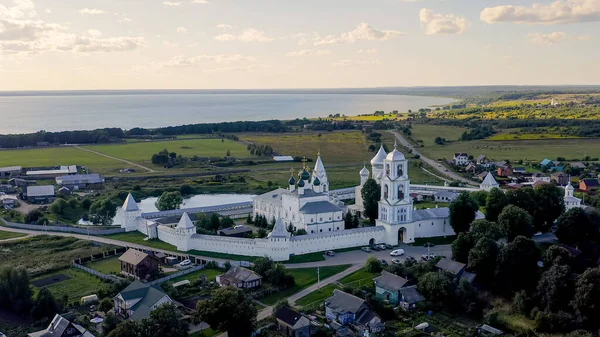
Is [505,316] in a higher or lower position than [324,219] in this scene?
lower

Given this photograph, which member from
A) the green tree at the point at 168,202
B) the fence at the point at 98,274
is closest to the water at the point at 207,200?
the green tree at the point at 168,202

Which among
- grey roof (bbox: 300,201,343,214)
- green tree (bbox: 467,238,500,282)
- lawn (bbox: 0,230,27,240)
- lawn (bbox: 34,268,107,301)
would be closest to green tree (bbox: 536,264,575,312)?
green tree (bbox: 467,238,500,282)

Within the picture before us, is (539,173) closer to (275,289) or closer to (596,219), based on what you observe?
(596,219)

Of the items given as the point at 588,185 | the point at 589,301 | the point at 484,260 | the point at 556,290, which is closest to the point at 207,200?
the point at 484,260

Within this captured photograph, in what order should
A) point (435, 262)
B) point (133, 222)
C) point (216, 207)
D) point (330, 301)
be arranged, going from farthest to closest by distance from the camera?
point (216, 207), point (133, 222), point (435, 262), point (330, 301)

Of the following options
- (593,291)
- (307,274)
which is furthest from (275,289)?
(593,291)

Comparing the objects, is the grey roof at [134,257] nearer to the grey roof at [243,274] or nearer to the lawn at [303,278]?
the grey roof at [243,274]

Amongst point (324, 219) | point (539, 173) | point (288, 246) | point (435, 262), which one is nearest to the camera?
point (435, 262)
